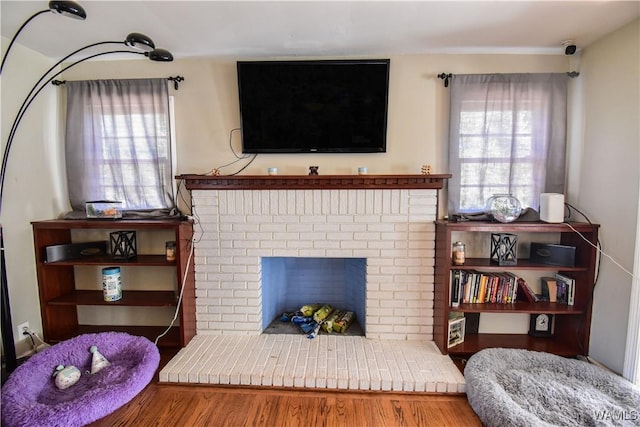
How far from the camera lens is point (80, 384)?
1707mm

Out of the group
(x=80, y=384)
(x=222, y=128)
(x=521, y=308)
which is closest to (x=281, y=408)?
(x=80, y=384)

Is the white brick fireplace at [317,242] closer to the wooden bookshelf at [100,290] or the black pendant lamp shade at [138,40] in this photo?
the wooden bookshelf at [100,290]

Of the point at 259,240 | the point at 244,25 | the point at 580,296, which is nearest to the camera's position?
the point at 244,25

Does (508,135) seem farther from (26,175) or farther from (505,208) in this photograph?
(26,175)

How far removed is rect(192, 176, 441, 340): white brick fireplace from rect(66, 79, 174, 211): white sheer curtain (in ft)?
1.44

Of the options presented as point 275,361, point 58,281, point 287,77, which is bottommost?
point 275,361

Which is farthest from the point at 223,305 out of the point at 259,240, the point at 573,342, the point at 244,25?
the point at 573,342

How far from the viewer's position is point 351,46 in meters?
2.04

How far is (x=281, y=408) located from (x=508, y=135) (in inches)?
93.0

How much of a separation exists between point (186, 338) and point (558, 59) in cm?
338

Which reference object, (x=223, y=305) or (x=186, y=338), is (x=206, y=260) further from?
(x=186, y=338)

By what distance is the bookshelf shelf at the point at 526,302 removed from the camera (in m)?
1.89

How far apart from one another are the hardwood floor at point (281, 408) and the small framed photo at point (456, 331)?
420mm

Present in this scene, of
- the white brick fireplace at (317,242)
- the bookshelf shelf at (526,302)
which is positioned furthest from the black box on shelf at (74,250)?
the bookshelf shelf at (526,302)
